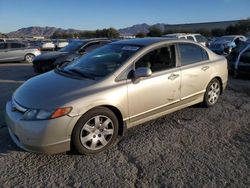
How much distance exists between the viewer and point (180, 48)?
5.28 m

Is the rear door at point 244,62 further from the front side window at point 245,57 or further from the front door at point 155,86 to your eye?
the front door at point 155,86

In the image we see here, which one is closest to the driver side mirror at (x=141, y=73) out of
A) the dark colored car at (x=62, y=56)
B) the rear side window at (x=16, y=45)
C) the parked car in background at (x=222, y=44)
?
the dark colored car at (x=62, y=56)

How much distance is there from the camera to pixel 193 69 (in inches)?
211

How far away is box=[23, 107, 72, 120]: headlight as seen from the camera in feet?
11.8

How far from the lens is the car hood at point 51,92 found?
3742 mm

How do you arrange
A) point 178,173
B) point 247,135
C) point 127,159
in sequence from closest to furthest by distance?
1. point 178,173
2. point 127,159
3. point 247,135

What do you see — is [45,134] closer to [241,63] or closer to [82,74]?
[82,74]

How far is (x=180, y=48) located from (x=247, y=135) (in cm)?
190

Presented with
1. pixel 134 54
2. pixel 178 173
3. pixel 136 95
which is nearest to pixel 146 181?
pixel 178 173

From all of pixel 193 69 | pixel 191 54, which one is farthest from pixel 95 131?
pixel 191 54

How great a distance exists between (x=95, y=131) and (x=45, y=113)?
0.75 metres

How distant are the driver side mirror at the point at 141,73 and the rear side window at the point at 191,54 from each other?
3.72 feet

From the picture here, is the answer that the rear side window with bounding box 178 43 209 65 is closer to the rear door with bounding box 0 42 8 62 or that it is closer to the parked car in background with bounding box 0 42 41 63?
the parked car in background with bounding box 0 42 41 63

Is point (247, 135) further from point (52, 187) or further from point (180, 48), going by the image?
point (52, 187)
